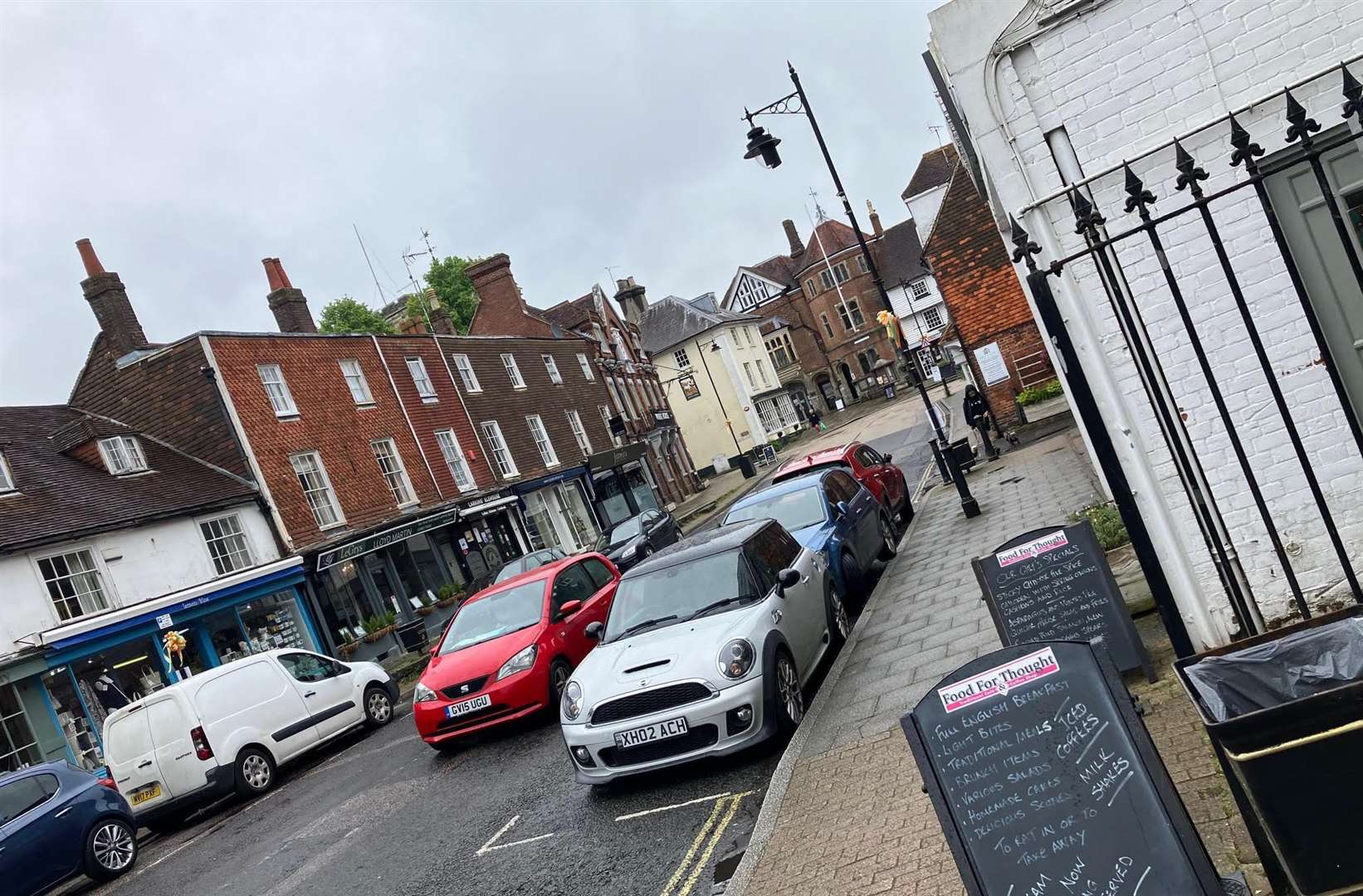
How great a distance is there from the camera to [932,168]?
47219 mm

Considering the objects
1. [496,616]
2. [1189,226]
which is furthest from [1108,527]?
[496,616]

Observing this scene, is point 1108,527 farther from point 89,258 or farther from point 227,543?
point 89,258

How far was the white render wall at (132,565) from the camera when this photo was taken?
1686cm

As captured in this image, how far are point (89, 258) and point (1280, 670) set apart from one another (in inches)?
1060

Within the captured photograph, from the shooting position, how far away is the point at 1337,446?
5.53 meters

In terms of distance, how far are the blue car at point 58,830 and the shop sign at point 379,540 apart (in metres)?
11.9

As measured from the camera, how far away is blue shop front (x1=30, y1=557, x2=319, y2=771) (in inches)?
672

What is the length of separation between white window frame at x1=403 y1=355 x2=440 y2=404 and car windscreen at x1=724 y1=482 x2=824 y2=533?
761 inches

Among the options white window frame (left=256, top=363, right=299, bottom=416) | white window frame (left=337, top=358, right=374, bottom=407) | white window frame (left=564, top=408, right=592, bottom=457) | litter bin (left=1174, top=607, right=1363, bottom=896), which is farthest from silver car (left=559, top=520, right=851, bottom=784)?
white window frame (left=564, top=408, right=592, bottom=457)

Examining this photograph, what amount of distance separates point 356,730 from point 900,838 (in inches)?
452

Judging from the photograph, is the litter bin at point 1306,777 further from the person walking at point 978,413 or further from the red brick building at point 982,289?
the red brick building at point 982,289

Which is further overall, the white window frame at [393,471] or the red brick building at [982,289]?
the white window frame at [393,471]

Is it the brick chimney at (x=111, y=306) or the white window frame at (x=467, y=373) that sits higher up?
the brick chimney at (x=111, y=306)

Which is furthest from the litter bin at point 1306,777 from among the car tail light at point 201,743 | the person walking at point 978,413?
the person walking at point 978,413
